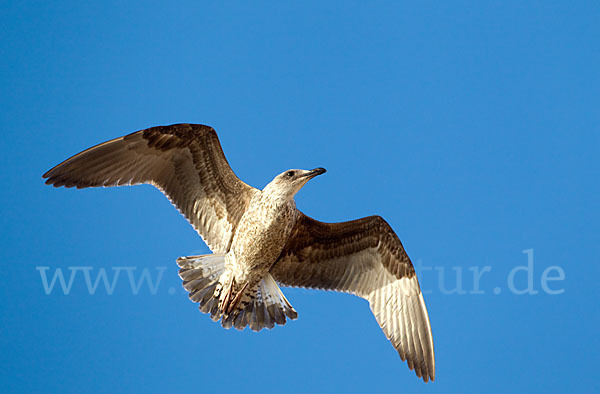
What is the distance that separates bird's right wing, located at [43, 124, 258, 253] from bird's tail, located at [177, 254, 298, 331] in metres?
0.21

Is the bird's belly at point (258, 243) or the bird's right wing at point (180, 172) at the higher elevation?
the bird's right wing at point (180, 172)

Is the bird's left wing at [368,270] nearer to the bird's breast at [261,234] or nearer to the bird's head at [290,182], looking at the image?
the bird's breast at [261,234]

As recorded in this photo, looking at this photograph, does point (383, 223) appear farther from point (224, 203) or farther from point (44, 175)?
point (44, 175)

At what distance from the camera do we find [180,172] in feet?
26.5

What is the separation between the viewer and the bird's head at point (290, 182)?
303 inches

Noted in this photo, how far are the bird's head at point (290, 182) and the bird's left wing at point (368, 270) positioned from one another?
0.59m

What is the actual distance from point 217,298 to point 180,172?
4.63 feet

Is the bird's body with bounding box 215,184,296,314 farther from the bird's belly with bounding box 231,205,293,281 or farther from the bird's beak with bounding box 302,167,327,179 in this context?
the bird's beak with bounding box 302,167,327,179

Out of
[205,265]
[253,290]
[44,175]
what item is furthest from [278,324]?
[44,175]

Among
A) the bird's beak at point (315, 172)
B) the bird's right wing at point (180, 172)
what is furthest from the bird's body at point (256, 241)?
the bird's beak at point (315, 172)

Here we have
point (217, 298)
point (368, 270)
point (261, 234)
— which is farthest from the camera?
point (368, 270)

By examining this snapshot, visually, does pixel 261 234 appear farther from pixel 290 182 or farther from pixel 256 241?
pixel 290 182

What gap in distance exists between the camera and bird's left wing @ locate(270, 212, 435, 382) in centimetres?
823

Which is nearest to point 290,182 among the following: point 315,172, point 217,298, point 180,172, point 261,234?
point 315,172
